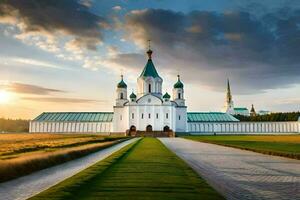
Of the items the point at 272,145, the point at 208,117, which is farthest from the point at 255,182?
the point at 208,117

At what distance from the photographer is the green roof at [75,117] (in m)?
119

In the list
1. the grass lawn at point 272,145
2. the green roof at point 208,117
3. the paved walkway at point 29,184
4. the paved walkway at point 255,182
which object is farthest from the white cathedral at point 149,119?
the paved walkway at point 29,184

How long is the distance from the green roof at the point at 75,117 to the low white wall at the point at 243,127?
27.4 metres

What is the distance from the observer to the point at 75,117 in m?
122

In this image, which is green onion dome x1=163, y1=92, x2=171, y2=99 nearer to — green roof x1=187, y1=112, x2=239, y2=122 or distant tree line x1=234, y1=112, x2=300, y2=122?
green roof x1=187, y1=112, x2=239, y2=122

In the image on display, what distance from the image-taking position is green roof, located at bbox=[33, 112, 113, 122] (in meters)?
119

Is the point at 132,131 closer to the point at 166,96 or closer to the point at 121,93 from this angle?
the point at 166,96

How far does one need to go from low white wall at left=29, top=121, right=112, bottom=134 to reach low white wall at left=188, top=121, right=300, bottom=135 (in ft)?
90.4

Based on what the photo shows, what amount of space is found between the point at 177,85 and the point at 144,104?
1546 centimetres

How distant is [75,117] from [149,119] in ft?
101

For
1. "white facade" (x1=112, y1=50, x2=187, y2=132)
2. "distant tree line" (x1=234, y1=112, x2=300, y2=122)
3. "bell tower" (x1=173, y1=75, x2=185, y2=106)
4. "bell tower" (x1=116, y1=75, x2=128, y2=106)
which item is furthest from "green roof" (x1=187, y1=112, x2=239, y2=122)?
"bell tower" (x1=116, y1=75, x2=128, y2=106)

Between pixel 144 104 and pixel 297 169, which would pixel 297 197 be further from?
pixel 144 104

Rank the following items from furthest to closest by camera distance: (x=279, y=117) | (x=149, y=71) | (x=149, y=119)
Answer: (x=279, y=117) < (x=149, y=71) < (x=149, y=119)

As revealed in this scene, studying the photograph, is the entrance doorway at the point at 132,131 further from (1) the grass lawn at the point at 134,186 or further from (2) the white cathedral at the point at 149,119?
(1) the grass lawn at the point at 134,186
